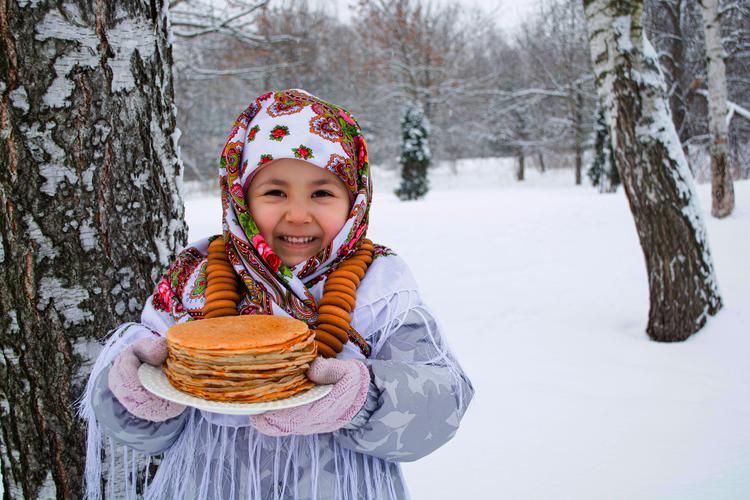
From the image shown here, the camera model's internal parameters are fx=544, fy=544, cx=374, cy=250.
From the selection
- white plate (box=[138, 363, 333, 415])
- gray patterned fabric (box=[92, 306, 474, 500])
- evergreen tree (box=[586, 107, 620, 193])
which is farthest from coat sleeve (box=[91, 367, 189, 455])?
evergreen tree (box=[586, 107, 620, 193])

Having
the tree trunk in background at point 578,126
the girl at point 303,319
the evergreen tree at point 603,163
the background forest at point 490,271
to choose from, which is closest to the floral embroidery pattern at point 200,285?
the girl at point 303,319

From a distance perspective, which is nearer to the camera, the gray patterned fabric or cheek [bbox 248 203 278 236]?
the gray patterned fabric

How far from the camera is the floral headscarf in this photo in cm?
145

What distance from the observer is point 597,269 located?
7.10 meters

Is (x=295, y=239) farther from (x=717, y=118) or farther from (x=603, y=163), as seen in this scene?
(x=603, y=163)

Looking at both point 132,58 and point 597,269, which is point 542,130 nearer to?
point 597,269

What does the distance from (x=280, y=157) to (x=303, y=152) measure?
2.5 inches

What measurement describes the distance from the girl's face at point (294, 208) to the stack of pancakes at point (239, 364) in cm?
39

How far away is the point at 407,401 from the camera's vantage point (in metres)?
1.27

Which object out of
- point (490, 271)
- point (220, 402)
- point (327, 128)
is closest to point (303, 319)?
point (220, 402)

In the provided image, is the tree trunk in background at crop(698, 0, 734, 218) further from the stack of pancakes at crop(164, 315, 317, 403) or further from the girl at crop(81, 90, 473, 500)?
the stack of pancakes at crop(164, 315, 317, 403)

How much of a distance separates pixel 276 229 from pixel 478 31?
2886cm

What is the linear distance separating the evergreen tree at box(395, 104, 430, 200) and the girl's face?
1752 cm

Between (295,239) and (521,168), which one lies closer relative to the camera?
(295,239)
